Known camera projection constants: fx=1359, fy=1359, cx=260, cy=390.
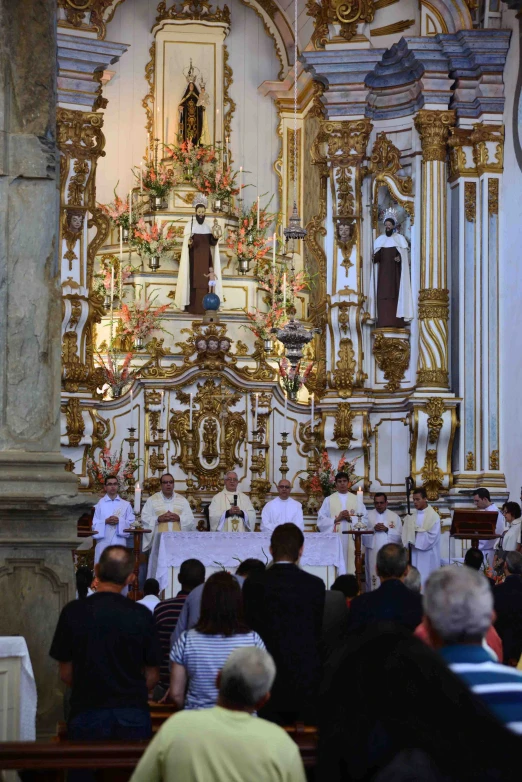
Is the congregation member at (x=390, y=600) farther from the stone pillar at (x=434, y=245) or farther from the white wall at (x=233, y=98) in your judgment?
the white wall at (x=233, y=98)

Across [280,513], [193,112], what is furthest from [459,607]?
[193,112]

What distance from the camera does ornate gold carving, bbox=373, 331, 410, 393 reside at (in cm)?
1867

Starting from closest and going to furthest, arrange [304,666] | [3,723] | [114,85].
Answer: [304,666]
[3,723]
[114,85]

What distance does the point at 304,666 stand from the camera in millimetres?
6516

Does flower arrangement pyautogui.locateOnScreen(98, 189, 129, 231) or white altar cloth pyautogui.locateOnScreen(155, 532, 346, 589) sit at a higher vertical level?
flower arrangement pyautogui.locateOnScreen(98, 189, 129, 231)

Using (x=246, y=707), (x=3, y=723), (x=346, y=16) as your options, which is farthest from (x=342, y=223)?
(x=246, y=707)

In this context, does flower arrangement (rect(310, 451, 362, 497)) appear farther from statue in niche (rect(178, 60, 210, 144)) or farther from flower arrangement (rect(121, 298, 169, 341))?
statue in niche (rect(178, 60, 210, 144))

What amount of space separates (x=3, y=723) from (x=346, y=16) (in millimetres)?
13866

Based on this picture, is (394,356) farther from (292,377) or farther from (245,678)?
(245,678)

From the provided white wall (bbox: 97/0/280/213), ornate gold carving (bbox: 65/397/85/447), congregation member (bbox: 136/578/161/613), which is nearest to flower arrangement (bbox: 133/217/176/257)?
white wall (bbox: 97/0/280/213)

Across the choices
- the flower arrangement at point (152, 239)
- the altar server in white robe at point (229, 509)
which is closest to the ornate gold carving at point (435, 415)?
the altar server in white robe at point (229, 509)

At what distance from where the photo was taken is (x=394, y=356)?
61.3 ft

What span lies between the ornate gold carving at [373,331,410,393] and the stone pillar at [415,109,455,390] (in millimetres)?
286

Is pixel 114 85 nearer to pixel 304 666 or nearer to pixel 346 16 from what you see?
pixel 346 16
